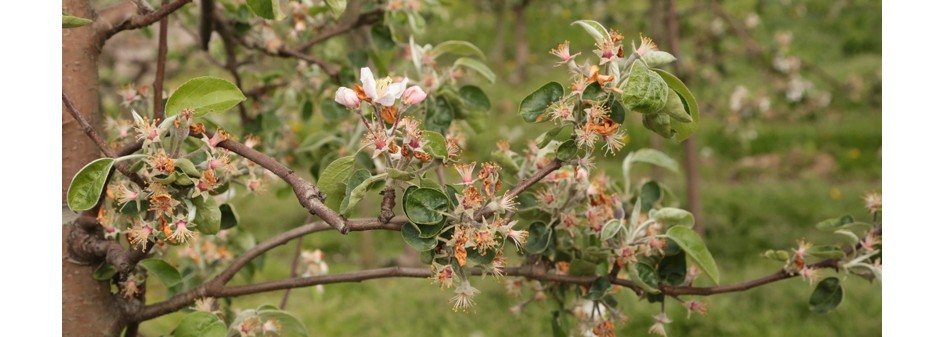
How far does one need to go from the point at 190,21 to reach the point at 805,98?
3.58 meters

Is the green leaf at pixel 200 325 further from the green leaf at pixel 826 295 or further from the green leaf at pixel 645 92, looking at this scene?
the green leaf at pixel 826 295

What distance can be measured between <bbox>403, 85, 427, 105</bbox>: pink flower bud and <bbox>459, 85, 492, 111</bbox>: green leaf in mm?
563

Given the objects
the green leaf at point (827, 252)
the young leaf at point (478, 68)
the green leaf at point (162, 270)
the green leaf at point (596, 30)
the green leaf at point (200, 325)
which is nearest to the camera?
the green leaf at point (596, 30)

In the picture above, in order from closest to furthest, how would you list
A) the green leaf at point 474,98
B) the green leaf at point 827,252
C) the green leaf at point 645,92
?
the green leaf at point 645,92 < the green leaf at point 827,252 < the green leaf at point 474,98

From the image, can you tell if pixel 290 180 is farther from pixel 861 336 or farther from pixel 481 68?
pixel 861 336

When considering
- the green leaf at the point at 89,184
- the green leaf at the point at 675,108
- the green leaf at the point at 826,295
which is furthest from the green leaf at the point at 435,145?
the green leaf at the point at 826,295

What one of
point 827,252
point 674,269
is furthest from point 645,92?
point 827,252

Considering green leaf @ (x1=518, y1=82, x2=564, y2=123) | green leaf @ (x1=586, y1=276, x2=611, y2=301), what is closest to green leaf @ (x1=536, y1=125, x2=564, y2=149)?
green leaf @ (x1=518, y1=82, x2=564, y2=123)

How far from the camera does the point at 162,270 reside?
140 cm

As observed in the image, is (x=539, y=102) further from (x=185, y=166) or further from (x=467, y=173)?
(x=185, y=166)

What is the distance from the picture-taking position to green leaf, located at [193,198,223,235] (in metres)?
1.17

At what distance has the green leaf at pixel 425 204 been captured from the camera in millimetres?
1096

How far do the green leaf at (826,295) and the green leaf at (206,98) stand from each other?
102cm

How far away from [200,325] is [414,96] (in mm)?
464
